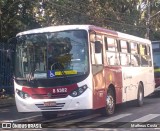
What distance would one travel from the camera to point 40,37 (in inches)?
473

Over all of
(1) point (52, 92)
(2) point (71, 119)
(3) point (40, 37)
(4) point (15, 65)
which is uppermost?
(3) point (40, 37)

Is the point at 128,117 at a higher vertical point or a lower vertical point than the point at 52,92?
lower

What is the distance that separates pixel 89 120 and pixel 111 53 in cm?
248

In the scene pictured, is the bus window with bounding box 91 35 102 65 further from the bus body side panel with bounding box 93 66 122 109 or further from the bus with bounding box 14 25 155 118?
the bus body side panel with bounding box 93 66 122 109

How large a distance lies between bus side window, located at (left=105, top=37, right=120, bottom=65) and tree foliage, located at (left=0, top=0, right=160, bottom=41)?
9.46m

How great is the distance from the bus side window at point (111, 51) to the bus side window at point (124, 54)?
529 mm

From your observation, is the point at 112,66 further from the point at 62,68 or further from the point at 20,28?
the point at 20,28

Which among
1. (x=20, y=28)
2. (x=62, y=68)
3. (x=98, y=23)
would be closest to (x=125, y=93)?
(x=62, y=68)

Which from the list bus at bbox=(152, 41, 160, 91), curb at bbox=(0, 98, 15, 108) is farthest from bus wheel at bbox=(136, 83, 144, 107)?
curb at bbox=(0, 98, 15, 108)

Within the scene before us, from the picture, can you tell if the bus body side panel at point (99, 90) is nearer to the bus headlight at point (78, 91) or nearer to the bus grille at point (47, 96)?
the bus headlight at point (78, 91)

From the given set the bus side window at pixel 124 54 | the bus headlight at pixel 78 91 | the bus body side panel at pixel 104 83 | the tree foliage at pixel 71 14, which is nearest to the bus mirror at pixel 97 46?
the bus body side panel at pixel 104 83

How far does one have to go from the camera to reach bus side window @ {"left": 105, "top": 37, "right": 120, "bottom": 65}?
13.1 meters

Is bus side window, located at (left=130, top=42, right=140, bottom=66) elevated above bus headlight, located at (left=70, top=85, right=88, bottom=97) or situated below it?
above

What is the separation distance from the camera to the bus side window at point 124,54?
1444 centimetres
